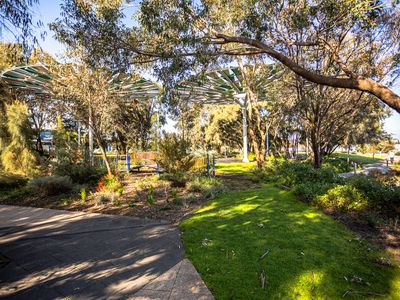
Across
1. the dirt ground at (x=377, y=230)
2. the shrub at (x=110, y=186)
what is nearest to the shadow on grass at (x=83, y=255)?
the shrub at (x=110, y=186)

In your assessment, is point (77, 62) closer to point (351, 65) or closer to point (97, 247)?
point (97, 247)

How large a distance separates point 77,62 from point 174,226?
27.8 feet

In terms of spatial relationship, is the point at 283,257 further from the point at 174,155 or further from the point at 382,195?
the point at 174,155

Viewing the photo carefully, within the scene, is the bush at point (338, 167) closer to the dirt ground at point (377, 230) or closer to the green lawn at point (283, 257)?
the dirt ground at point (377, 230)

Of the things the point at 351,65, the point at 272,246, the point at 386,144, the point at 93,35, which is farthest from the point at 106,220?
the point at 386,144

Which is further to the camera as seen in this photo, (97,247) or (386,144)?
(386,144)

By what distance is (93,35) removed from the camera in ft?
21.2

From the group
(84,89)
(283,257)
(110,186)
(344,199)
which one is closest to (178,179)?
(110,186)

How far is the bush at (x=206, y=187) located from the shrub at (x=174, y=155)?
2.67ft

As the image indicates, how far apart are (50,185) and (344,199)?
932 cm

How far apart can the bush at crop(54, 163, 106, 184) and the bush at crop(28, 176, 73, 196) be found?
43.0 inches

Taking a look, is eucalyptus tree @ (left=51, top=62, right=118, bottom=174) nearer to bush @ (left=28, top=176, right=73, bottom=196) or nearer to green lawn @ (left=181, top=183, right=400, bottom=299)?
bush @ (left=28, top=176, right=73, bottom=196)

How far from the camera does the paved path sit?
2.97m

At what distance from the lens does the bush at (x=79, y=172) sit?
980 centimetres
